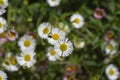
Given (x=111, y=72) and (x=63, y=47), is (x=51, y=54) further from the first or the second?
(x=111, y=72)

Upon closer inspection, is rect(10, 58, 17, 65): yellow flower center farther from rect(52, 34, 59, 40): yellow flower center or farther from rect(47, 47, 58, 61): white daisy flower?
rect(52, 34, 59, 40): yellow flower center

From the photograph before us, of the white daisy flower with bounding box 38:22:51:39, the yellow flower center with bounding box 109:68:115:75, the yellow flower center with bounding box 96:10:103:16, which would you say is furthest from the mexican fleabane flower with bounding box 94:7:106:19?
the white daisy flower with bounding box 38:22:51:39

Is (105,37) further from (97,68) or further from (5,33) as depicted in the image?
(5,33)

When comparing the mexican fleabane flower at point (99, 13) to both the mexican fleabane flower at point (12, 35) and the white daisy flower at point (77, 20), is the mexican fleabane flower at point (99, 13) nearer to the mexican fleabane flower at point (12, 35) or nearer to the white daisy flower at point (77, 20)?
the white daisy flower at point (77, 20)

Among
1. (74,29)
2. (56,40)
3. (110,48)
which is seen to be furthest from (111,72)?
(56,40)

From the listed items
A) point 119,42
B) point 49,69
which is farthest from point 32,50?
point 119,42

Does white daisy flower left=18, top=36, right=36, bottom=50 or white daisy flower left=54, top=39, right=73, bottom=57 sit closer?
white daisy flower left=54, top=39, right=73, bottom=57

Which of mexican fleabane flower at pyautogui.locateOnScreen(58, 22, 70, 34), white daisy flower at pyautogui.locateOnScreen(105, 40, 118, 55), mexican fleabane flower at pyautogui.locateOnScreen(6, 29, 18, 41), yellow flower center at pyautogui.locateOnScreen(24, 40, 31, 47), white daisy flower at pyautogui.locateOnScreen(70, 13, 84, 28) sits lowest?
yellow flower center at pyautogui.locateOnScreen(24, 40, 31, 47)
